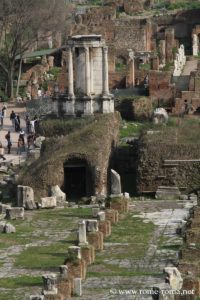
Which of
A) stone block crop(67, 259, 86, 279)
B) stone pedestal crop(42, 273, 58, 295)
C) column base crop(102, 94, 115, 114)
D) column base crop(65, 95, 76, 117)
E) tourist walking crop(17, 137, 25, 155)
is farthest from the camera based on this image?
tourist walking crop(17, 137, 25, 155)

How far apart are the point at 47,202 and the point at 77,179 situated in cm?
475

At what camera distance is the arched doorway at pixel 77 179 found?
51000mm

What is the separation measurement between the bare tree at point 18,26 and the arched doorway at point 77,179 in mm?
29699

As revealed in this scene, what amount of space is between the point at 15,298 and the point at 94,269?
10.8ft

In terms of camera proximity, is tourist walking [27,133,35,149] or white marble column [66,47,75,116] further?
tourist walking [27,133,35,149]

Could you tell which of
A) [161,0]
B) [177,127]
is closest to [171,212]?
[177,127]

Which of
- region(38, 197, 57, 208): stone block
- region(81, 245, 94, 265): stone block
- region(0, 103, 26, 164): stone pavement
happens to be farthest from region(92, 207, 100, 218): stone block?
region(0, 103, 26, 164): stone pavement

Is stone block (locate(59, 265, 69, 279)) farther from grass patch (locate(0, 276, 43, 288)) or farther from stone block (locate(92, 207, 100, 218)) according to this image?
stone block (locate(92, 207, 100, 218))

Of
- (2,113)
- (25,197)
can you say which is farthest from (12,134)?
(25,197)

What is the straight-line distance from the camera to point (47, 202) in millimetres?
47219

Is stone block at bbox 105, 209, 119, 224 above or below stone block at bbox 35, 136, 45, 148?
below

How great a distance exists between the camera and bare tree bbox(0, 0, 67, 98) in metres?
82.8

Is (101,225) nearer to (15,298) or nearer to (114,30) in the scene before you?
(15,298)

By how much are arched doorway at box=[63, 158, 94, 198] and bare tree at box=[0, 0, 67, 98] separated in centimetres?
2970
